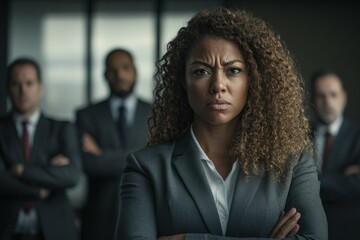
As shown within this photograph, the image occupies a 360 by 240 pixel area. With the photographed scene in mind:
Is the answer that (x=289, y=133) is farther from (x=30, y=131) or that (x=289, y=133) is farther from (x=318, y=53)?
(x=318, y=53)

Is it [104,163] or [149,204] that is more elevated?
[149,204]

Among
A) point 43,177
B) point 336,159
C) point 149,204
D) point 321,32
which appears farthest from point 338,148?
point 321,32

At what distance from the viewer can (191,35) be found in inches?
104

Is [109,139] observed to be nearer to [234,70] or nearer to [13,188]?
[13,188]

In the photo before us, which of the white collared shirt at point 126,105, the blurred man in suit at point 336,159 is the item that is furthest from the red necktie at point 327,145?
the white collared shirt at point 126,105

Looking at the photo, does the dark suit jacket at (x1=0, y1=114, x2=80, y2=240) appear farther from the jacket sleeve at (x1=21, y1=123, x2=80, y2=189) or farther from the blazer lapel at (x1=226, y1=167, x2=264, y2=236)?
the blazer lapel at (x1=226, y1=167, x2=264, y2=236)

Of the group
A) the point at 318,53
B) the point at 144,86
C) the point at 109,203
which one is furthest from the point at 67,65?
the point at 109,203

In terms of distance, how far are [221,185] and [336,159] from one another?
8.03 ft

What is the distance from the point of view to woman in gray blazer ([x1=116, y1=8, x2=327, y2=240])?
2506 mm

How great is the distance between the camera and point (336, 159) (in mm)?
4867

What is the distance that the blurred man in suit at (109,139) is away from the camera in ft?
17.4

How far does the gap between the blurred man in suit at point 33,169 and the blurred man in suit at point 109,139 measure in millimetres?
536

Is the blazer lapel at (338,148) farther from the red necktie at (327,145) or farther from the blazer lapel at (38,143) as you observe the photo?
the blazer lapel at (38,143)

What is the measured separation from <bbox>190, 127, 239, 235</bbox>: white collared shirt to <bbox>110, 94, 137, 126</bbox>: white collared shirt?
9.97 ft
